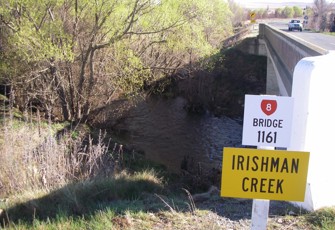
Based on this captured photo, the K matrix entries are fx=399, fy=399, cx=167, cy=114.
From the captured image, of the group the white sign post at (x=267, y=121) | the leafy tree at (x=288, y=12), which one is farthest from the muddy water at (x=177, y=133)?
the leafy tree at (x=288, y=12)

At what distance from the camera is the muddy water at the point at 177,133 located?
1662 centimetres

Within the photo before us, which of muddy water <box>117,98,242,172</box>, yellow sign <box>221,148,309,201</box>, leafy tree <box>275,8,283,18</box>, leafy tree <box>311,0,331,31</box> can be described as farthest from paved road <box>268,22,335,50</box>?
leafy tree <box>275,8,283,18</box>

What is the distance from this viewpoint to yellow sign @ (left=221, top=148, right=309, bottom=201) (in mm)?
2662

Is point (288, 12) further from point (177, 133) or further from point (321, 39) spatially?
point (177, 133)

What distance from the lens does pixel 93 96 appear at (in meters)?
16.1

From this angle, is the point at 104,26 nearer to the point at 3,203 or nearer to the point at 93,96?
the point at 93,96

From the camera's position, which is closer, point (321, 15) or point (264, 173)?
point (264, 173)

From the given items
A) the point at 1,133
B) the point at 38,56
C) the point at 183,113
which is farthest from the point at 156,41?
the point at 183,113

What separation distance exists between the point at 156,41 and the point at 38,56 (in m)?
5.00

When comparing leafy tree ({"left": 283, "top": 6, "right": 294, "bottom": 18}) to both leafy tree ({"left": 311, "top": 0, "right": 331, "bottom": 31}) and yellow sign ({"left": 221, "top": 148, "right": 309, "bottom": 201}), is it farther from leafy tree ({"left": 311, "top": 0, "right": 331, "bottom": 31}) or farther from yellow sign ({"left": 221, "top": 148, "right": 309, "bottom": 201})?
yellow sign ({"left": 221, "top": 148, "right": 309, "bottom": 201})

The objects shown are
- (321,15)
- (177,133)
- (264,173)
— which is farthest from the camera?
(321,15)

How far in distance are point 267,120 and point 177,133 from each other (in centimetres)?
1788

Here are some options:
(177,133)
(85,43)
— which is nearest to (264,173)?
(85,43)

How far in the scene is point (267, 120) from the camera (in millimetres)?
2727
